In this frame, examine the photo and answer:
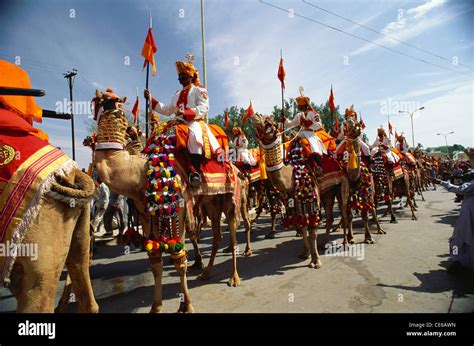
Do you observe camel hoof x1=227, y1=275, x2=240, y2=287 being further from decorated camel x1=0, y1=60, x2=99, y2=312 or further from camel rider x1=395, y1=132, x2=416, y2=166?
camel rider x1=395, y1=132, x2=416, y2=166

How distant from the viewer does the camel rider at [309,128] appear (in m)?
6.05

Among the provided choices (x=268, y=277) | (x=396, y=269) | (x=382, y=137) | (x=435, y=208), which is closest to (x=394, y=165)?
(x=382, y=137)

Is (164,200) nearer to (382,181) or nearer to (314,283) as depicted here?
(314,283)

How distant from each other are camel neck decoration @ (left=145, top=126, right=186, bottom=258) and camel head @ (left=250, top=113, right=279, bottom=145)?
8.02 ft

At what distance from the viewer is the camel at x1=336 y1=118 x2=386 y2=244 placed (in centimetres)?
682

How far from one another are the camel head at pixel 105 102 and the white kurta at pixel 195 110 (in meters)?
1.09

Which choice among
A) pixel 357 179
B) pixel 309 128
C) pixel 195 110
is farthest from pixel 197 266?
pixel 357 179

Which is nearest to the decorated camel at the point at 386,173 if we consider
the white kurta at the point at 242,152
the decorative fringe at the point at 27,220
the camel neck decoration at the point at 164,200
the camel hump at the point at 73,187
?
the white kurta at the point at 242,152

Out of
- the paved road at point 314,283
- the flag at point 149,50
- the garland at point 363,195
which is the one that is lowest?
the paved road at point 314,283

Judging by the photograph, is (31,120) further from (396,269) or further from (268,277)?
(396,269)

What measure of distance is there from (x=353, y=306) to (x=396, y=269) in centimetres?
191

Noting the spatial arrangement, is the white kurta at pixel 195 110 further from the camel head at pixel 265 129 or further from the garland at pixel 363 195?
the garland at pixel 363 195

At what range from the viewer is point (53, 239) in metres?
2.08

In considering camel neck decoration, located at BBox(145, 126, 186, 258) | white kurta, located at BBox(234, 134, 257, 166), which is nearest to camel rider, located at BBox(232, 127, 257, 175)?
white kurta, located at BBox(234, 134, 257, 166)
